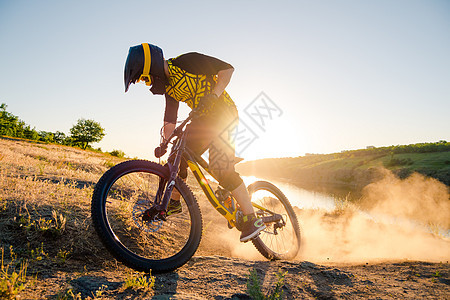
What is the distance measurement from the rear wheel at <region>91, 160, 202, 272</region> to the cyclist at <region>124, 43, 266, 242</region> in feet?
1.28

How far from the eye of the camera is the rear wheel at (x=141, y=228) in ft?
7.53

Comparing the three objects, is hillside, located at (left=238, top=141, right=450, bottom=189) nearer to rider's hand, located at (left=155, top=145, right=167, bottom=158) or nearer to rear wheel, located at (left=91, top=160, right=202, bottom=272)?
rear wheel, located at (left=91, top=160, right=202, bottom=272)

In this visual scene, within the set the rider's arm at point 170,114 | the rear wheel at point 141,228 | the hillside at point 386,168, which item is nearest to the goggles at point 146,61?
the rider's arm at point 170,114

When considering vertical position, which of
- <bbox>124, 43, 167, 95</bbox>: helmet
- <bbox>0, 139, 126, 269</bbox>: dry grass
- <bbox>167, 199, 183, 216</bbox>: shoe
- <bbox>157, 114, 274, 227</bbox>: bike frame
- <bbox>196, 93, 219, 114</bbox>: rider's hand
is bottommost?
<bbox>0, 139, 126, 269</bbox>: dry grass

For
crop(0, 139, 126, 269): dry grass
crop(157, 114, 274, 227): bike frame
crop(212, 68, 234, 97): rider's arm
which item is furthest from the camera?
crop(212, 68, 234, 97): rider's arm

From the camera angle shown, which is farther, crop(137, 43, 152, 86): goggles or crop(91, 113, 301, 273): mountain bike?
crop(137, 43, 152, 86): goggles

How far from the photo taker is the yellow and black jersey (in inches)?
128

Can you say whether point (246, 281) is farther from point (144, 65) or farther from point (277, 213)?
point (144, 65)

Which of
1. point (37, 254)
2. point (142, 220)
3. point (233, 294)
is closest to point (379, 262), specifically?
point (233, 294)

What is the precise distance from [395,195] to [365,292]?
3123cm

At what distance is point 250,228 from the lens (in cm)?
341

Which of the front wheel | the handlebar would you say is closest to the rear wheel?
the handlebar

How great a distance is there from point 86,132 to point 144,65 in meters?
58.2

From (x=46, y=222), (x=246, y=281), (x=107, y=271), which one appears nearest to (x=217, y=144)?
(x=246, y=281)
